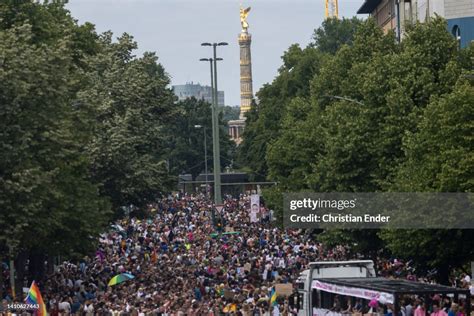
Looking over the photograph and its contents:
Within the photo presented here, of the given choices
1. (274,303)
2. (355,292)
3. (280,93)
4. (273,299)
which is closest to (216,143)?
(280,93)

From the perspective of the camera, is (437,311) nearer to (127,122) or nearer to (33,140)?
(33,140)

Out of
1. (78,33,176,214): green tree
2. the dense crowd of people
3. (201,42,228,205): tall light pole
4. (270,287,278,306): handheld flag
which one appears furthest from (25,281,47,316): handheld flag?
(201,42,228,205): tall light pole

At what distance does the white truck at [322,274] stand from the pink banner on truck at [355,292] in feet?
1.35

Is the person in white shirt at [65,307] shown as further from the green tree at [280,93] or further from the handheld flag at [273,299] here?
the green tree at [280,93]

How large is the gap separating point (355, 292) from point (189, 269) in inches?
1194

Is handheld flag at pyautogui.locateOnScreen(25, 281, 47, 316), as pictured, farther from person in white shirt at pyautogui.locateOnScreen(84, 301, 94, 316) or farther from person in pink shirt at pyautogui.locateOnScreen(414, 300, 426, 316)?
person in pink shirt at pyautogui.locateOnScreen(414, 300, 426, 316)

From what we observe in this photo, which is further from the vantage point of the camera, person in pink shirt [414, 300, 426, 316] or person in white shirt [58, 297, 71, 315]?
person in white shirt [58, 297, 71, 315]

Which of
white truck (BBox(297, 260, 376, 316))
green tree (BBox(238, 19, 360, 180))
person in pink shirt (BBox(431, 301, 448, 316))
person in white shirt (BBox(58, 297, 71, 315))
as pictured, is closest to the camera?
person in pink shirt (BBox(431, 301, 448, 316))

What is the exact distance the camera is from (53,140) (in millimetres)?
47875

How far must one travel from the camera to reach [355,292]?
35031 millimetres

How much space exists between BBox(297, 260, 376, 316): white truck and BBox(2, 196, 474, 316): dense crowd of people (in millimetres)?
483

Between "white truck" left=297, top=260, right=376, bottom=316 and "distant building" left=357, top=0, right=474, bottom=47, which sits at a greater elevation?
"distant building" left=357, top=0, right=474, bottom=47

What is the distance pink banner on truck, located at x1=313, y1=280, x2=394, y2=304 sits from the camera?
107 feet

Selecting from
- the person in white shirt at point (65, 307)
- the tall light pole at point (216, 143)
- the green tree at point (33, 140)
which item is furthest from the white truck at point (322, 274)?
the tall light pole at point (216, 143)
